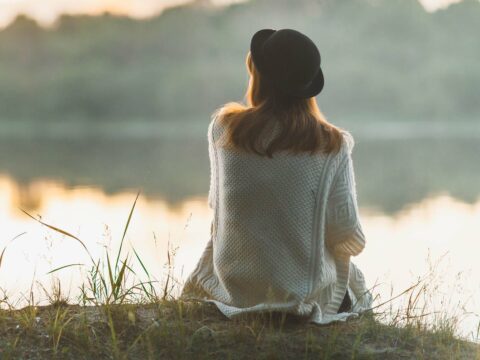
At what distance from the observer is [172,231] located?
9.78 metres

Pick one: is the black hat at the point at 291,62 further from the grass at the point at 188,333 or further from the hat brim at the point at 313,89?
the grass at the point at 188,333

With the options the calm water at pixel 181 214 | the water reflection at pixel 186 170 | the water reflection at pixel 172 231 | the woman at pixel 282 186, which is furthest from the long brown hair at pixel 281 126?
the water reflection at pixel 186 170

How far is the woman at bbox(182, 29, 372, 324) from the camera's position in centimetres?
272

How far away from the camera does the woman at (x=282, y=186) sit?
2.72 m

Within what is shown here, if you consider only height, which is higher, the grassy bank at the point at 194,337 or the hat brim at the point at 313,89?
the hat brim at the point at 313,89

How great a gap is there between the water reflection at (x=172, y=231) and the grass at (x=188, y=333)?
4.31 feet

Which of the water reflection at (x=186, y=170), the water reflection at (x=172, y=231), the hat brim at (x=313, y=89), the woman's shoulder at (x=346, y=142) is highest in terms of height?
the water reflection at (x=186, y=170)

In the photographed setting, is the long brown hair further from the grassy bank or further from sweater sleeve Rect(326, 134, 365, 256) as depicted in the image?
the grassy bank

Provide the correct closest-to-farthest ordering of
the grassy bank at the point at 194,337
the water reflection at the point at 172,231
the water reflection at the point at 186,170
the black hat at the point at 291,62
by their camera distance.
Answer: the grassy bank at the point at 194,337 → the black hat at the point at 291,62 → the water reflection at the point at 172,231 → the water reflection at the point at 186,170

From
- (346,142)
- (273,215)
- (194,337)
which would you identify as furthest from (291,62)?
(194,337)

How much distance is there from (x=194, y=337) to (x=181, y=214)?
8939mm

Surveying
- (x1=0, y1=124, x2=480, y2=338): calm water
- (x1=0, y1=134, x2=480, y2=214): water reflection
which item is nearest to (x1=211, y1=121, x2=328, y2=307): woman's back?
(x1=0, y1=124, x2=480, y2=338): calm water

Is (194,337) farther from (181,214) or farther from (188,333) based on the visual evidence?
(181,214)

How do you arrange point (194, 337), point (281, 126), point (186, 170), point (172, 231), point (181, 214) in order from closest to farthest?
1. point (194, 337)
2. point (281, 126)
3. point (172, 231)
4. point (181, 214)
5. point (186, 170)
